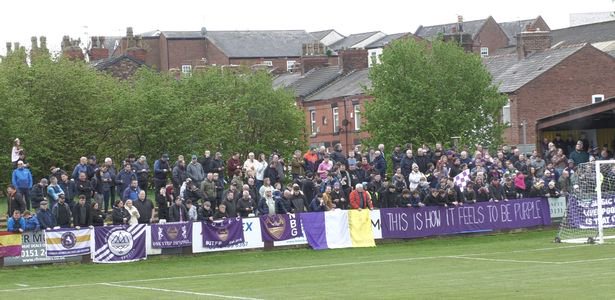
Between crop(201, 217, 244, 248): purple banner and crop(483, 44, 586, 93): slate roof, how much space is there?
33.6 metres

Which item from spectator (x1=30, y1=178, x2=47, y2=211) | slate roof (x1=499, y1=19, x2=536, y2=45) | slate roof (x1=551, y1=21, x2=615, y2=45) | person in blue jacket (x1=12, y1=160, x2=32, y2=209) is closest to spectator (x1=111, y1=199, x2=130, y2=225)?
spectator (x1=30, y1=178, x2=47, y2=211)

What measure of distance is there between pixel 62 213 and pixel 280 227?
279 inches

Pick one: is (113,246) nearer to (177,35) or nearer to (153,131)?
(153,131)

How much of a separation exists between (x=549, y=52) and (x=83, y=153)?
3001 centimetres

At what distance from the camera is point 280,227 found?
3684 centimetres

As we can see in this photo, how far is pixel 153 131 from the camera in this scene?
5941 centimetres

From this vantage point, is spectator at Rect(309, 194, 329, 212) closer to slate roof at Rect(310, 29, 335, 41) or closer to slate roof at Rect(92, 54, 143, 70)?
slate roof at Rect(92, 54, 143, 70)

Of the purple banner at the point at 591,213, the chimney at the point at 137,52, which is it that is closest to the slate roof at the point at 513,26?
the chimney at the point at 137,52

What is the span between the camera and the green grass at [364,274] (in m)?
24.1

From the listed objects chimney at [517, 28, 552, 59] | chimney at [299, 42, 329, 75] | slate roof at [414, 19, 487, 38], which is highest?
slate roof at [414, 19, 487, 38]

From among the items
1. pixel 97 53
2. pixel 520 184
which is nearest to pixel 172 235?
pixel 520 184

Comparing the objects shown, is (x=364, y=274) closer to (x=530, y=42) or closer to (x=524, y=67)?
(x=524, y=67)

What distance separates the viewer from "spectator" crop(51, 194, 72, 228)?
109ft

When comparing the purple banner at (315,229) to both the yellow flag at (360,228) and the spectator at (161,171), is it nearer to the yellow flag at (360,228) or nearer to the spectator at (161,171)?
the yellow flag at (360,228)
